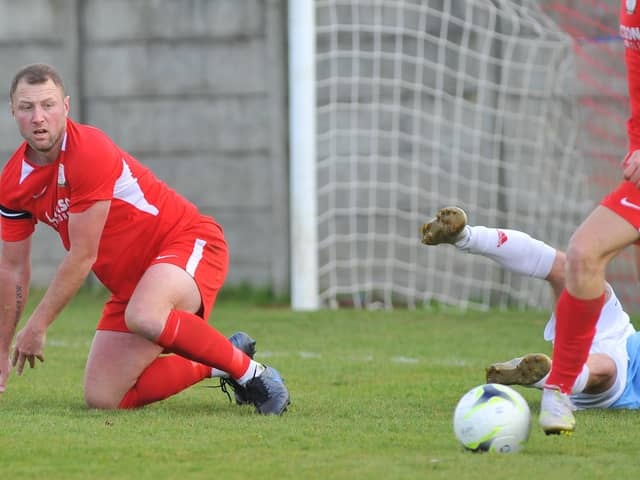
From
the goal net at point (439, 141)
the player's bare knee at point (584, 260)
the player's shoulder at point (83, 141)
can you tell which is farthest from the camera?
the goal net at point (439, 141)

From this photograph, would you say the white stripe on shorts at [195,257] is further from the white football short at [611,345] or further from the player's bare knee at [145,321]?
the white football short at [611,345]

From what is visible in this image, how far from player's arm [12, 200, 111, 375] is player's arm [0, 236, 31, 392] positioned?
316 mm

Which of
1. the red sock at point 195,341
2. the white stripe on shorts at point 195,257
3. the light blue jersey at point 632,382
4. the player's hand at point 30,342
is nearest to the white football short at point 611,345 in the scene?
the light blue jersey at point 632,382

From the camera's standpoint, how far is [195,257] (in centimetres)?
529

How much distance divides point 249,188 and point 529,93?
2.30 meters

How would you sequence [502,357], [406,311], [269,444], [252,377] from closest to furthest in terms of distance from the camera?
[269,444], [252,377], [502,357], [406,311]

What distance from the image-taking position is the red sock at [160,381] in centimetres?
521

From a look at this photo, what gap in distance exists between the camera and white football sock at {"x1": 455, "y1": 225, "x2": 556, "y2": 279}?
16.4 ft

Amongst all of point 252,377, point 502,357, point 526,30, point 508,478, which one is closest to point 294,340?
point 502,357

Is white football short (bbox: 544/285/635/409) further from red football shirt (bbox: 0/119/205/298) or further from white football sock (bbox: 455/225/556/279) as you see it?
red football shirt (bbox: 0/119/205/298)

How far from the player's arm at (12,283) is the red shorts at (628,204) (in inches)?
91.3

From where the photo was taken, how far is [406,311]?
924 cm

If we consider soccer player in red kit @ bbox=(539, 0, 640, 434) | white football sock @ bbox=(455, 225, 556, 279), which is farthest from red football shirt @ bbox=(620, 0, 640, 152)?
white football sock @ bbox=(455, 225, 556, 279)

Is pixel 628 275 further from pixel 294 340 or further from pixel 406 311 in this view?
pixel 294 340
